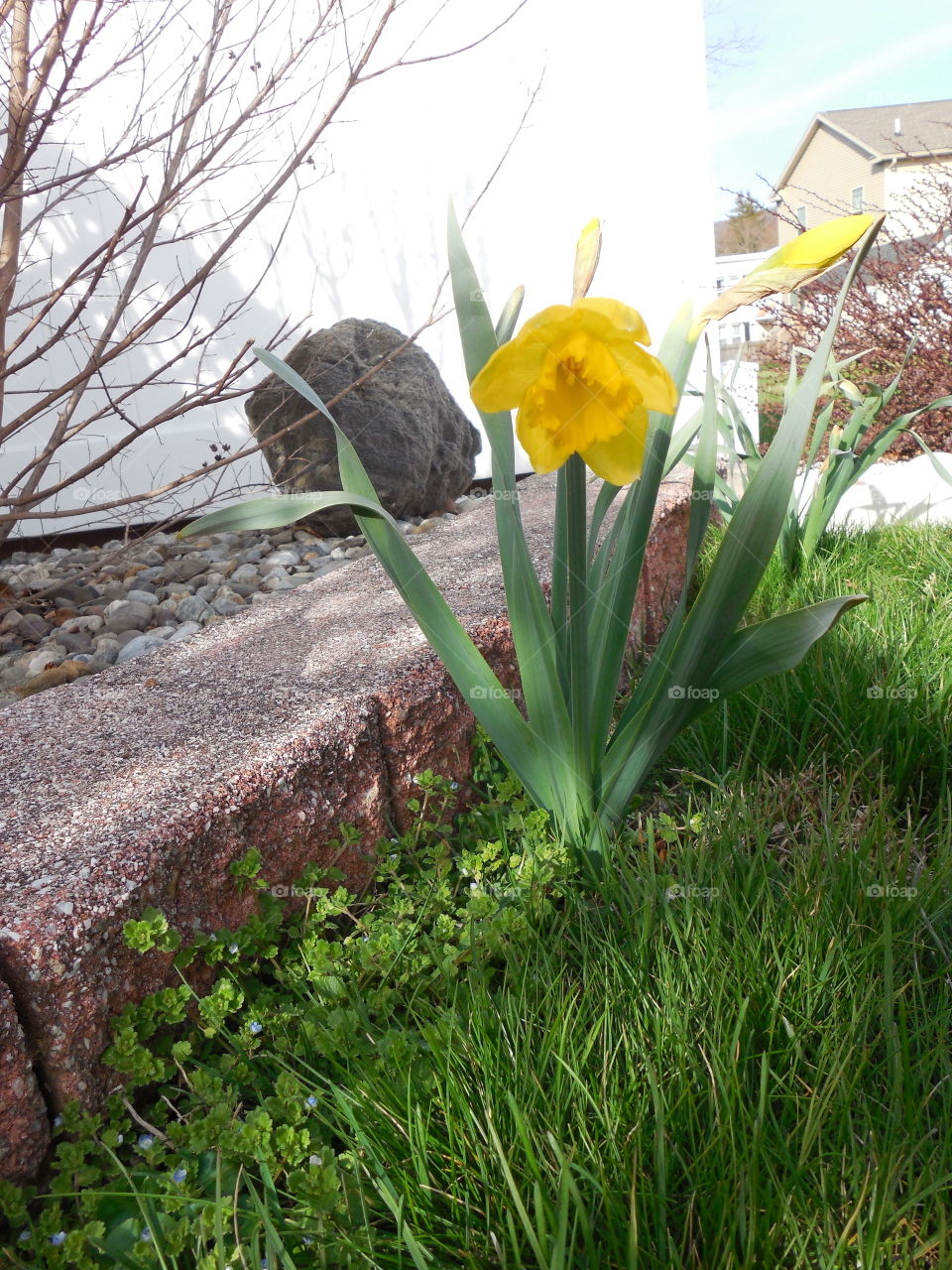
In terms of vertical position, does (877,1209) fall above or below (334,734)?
below

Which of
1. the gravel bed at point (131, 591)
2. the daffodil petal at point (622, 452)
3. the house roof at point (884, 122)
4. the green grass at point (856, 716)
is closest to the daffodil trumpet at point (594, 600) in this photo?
the daffodil petal at point (622, 452)

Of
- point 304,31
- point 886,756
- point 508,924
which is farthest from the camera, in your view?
point 304,31

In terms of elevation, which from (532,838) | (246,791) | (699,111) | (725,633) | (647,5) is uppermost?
(647,5)

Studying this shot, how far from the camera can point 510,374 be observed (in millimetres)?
774

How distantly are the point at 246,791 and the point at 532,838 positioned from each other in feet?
1.36

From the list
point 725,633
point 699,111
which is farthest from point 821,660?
point 699,111

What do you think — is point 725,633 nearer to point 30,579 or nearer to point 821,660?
point 821,660

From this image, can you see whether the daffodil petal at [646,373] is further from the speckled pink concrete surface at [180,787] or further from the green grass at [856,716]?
the green grass at [856,716]

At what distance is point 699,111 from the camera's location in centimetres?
537

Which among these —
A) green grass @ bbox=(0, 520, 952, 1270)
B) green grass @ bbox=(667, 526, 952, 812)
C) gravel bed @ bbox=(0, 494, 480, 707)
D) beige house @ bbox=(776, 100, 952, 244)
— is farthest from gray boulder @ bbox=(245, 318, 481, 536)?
beige house @ bbox=(776, 100, 952, 244)

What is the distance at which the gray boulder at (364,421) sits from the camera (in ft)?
12.6

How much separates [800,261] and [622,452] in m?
0.23

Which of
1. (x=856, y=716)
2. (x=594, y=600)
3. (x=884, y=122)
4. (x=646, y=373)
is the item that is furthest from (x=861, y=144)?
(x=646, y=373)

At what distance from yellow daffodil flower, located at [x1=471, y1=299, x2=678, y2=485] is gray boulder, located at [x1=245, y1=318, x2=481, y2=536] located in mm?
2968
